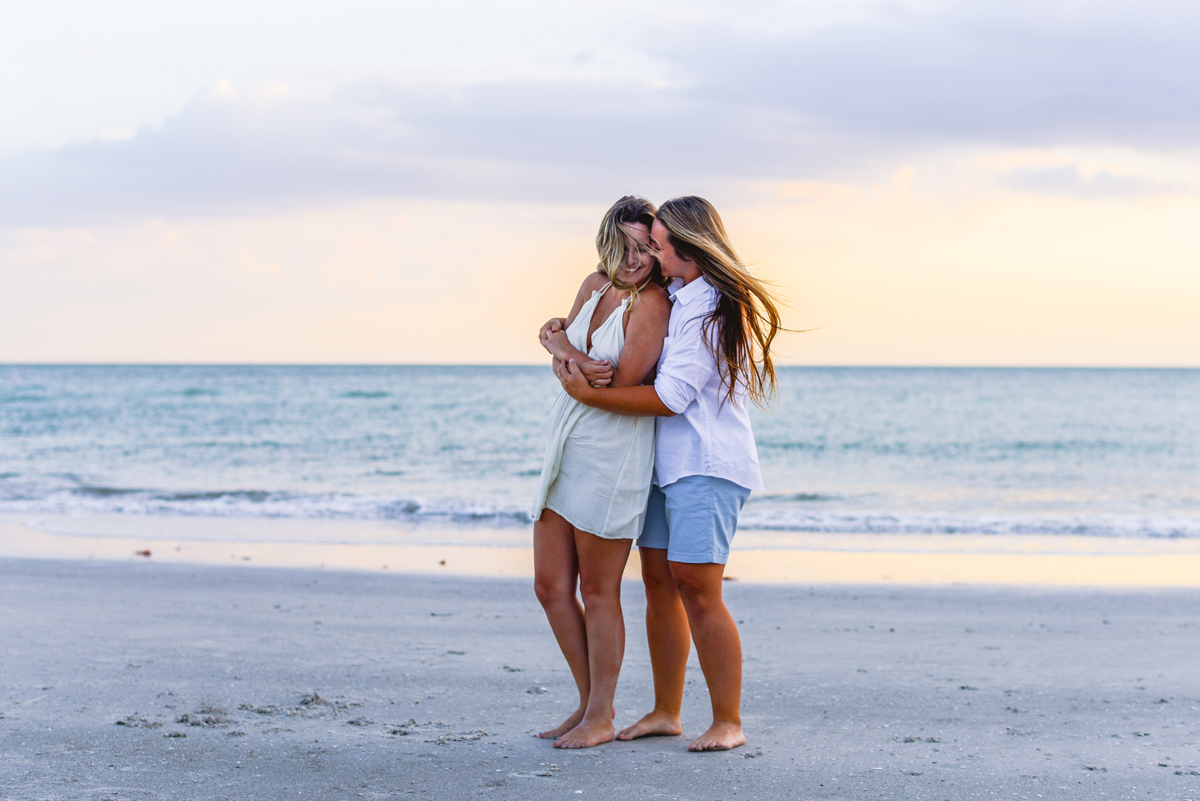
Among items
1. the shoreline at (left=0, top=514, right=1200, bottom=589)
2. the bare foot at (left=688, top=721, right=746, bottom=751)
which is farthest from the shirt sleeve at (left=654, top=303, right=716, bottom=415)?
the shoreline at (left=0, top=514, right=1200, bottom=589)

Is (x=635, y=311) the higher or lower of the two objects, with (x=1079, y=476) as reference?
higher

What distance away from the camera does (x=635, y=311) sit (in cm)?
310

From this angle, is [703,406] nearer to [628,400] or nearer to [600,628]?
[628,400]

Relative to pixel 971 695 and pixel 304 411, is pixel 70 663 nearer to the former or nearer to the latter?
pixel 971 695

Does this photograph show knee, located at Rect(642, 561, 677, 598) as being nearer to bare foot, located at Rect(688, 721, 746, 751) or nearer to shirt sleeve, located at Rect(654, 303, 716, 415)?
bare foot, located at Rect(688, 721, 746, 751)

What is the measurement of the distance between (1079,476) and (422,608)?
50.4 ft

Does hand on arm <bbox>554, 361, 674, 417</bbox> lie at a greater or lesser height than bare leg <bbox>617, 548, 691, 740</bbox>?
greater

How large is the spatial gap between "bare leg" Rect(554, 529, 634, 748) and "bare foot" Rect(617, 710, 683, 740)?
0.07 metres

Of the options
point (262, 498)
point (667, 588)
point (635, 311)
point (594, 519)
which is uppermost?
point (635, 311)

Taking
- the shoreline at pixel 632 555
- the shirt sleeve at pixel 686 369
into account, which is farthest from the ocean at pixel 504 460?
the shirt sleeve at pixel 686 369

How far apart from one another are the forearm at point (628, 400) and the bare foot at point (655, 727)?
1.09m

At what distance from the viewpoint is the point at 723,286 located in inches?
119

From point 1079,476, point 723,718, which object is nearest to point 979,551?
point 723,718

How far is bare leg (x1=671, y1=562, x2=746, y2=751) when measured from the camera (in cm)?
307
